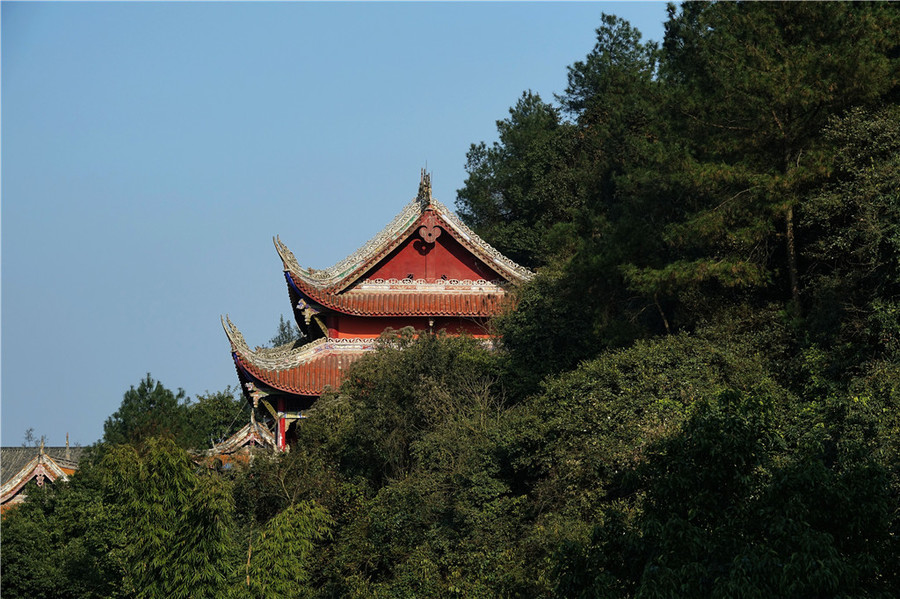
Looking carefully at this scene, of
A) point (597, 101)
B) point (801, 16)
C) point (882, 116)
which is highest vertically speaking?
point (597, 101)

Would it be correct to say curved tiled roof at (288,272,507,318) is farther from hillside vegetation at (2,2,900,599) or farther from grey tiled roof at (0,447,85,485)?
grey tiled roof at (0,447,85,485)

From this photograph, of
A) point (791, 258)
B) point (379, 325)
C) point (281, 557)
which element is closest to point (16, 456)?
point (379, 325)

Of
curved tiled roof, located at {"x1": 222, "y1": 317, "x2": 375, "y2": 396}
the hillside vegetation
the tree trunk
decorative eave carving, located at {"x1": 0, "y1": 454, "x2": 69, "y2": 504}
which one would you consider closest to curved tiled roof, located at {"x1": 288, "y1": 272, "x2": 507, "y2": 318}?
curved tiled roof, located at {"x1": 222, "y1": 317, "x2": 375, "y2": 396}

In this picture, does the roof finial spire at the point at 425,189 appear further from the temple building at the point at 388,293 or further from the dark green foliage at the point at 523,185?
the dark green foliage at the point at 523,185

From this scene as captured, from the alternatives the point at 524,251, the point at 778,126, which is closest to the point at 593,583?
the point at 778,126

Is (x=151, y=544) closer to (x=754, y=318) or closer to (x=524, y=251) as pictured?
(x=754, y=318)

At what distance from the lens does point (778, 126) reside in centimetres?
1847

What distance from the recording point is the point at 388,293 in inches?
1134

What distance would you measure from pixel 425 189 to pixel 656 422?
13757mm

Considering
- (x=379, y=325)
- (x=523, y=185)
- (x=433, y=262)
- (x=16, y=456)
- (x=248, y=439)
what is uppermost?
(x=523, y=185)

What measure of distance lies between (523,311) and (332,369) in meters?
7.04

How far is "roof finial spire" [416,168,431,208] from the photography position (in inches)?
1120

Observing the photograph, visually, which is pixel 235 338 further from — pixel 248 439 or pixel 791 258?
pixel 791 258

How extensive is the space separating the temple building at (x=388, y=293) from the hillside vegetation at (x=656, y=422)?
4.23m
